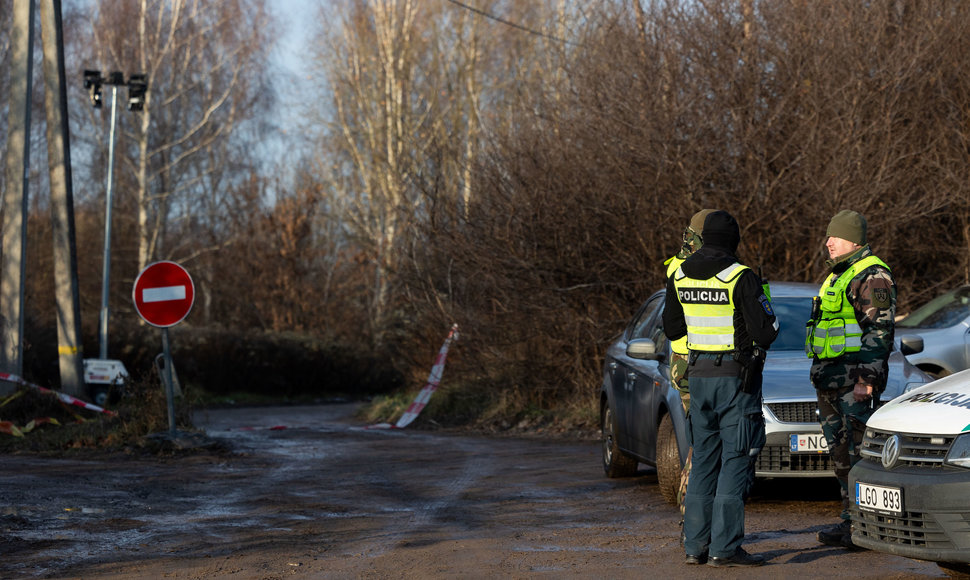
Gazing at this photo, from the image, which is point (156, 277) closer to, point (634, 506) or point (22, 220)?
point (22, 220)

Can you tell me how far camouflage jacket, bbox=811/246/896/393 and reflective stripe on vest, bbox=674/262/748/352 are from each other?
87 centimetres

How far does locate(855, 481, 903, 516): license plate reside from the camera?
5.34m

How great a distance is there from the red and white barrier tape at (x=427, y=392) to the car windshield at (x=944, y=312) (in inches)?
266

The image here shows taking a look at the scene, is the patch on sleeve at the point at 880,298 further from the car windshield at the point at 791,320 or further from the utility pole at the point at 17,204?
the utility pole at the point at 17,204

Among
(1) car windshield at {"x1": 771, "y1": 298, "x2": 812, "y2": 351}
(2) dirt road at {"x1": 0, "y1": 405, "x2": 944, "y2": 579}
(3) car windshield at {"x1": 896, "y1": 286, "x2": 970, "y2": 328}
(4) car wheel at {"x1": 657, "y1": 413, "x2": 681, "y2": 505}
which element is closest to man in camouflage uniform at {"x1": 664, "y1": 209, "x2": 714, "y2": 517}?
(2) dirt road at {"x1": 0, "y1": 405, "x2": 944, "y2": 579}

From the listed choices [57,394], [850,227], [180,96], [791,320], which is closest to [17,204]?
[57,394]

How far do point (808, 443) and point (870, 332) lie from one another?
1.35 metres

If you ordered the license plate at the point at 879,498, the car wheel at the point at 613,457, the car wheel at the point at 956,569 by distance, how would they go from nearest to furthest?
1. the license plate at the point at 879,498
2. the car wheel at the point at 956,569
3. the car wheel at the point at 613,457

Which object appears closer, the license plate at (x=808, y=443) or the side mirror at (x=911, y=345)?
the license plate at (x=808, y=443)

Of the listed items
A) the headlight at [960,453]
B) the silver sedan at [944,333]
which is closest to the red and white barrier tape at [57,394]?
the silver sedan at [944,333]

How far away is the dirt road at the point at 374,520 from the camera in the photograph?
6.32 m

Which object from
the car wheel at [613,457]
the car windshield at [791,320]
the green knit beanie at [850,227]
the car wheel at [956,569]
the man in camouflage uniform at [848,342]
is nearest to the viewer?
the car wheel at [956,569]

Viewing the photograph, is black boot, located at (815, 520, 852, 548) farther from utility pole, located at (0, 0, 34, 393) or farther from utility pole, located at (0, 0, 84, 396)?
utility pole, located at (0, 0, 34, 393)

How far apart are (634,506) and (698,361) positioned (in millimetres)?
2579
